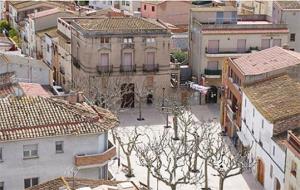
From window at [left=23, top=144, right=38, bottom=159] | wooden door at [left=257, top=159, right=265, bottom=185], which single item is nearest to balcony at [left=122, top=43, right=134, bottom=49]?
wooden door at [left=257, top=159, right=265, bottom=185]

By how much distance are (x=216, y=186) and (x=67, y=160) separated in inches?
648

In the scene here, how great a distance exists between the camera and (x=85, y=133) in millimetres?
39562

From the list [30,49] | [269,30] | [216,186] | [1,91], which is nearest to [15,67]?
[1,91]

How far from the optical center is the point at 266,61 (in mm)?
61688

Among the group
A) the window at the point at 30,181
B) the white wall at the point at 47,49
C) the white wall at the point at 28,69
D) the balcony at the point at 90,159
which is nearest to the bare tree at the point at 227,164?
the balcony at the point at 90,159

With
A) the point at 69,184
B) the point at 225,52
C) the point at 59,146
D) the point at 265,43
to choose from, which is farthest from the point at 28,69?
the point at 265,43

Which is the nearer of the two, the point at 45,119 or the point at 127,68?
the point at 45,119

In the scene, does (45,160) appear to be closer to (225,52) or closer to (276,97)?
(276,97)

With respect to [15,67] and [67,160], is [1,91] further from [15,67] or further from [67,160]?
[15,67]

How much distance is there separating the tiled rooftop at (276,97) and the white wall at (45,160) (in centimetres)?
1595

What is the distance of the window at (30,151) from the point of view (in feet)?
128

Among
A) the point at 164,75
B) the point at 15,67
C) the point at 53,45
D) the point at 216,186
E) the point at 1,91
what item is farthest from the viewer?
the point at 53,45

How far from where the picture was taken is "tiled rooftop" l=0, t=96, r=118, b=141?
127 ft

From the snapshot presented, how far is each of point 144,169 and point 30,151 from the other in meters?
18.4
